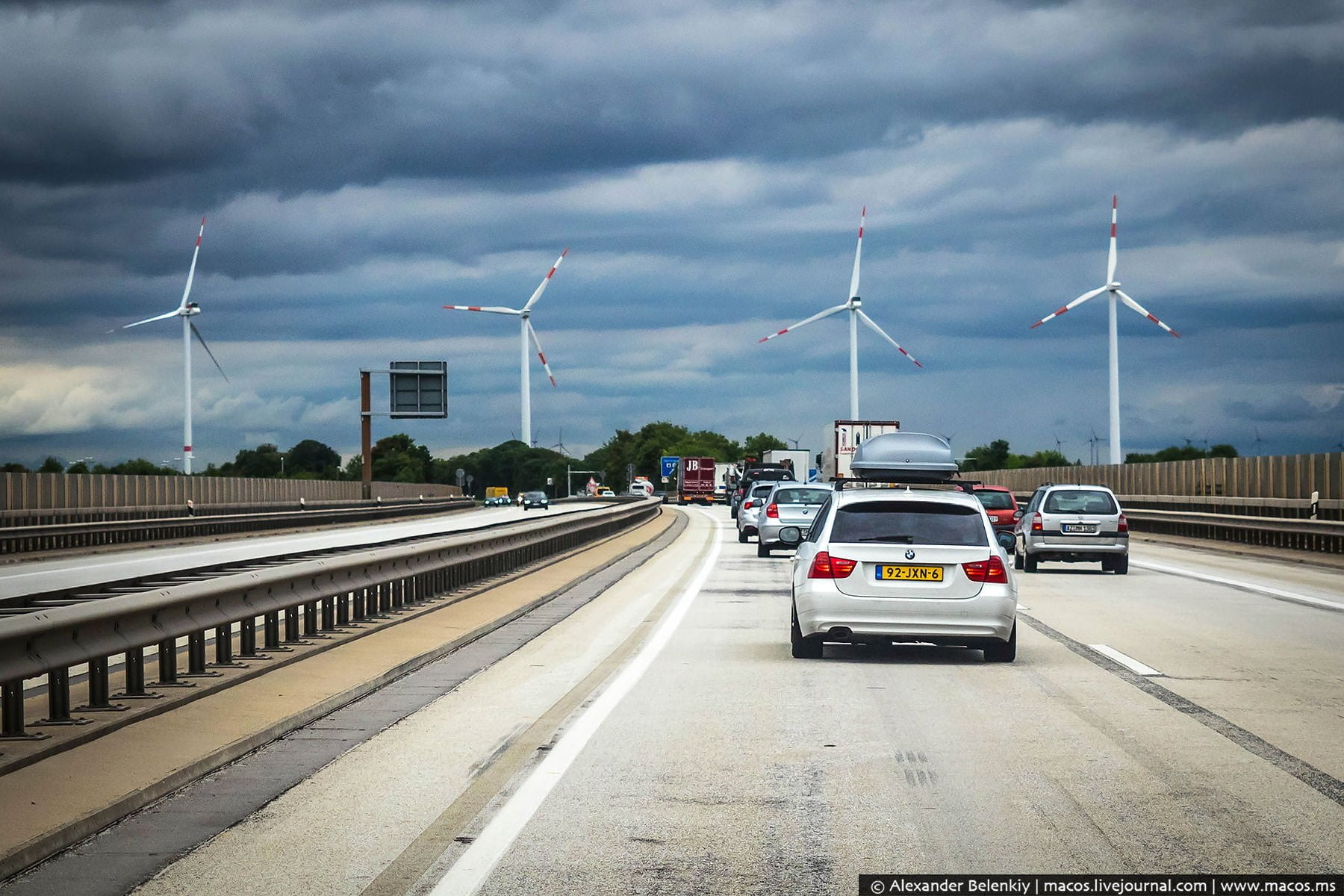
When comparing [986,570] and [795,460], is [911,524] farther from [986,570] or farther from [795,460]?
[795,460]

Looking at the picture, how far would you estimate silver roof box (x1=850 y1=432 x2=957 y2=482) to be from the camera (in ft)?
69.5

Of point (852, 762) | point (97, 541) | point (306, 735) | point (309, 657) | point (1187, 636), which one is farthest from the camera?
point (97, 541)

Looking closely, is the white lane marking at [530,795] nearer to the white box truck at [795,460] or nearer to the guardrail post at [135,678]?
the guardrail post at [135,678]

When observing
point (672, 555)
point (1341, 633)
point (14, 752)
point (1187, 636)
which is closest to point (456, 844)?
point (14, 752)

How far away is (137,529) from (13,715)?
3361cm

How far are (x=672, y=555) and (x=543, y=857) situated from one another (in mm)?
29062

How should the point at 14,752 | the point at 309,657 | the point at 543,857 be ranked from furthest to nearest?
1. the point at 309,657
2. the point at 14,752
3. the point at 543,857

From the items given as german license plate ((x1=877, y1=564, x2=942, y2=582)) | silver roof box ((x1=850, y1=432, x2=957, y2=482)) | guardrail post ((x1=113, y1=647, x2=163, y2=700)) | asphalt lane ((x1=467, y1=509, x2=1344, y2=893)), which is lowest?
asphalt lane ((x1=467, y1=509, x2=1344, y2=893))

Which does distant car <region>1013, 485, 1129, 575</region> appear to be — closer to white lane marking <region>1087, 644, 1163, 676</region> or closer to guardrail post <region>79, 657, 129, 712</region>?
white lane marking <region>1087, 644, 1163, 676</region>

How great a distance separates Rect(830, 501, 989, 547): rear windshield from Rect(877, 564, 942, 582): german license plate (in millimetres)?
238

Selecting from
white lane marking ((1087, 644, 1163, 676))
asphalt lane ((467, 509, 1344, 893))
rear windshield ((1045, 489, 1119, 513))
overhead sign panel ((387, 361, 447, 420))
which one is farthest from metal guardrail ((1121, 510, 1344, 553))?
overhead sign panel ((387, 361, 447, 420))

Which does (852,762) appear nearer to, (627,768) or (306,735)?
(627,768)

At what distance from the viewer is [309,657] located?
12734 millimetres

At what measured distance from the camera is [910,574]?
521 inches
